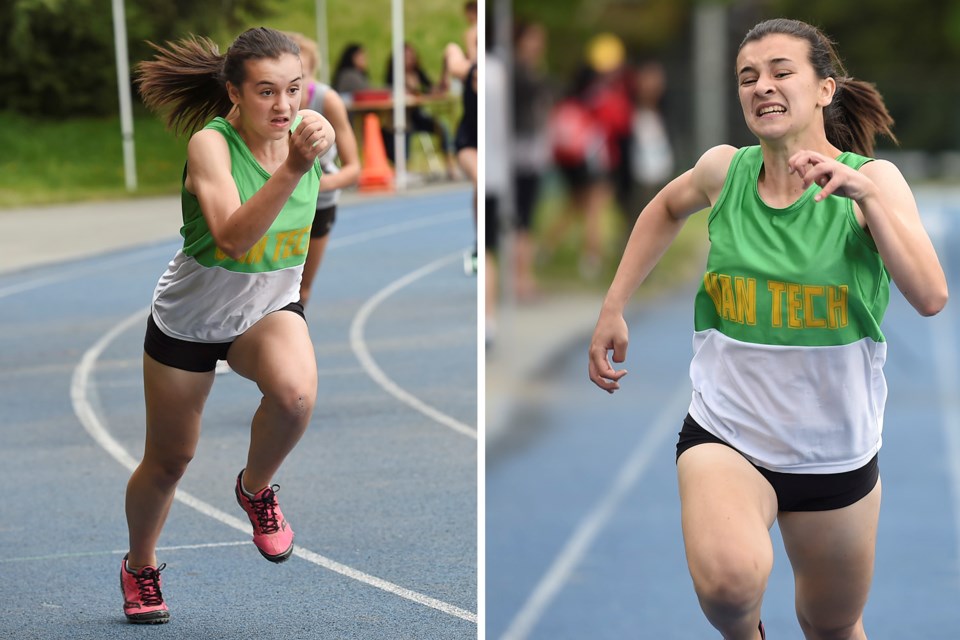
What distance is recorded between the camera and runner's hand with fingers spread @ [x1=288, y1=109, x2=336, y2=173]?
3.29 m

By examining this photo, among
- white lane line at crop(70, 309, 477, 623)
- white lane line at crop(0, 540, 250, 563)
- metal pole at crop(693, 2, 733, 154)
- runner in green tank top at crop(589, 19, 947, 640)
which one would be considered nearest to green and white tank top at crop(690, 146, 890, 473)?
runner in green tank top at crop(589, 19, 947, 640)

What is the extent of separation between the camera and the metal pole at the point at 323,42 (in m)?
5.81

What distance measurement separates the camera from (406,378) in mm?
7812

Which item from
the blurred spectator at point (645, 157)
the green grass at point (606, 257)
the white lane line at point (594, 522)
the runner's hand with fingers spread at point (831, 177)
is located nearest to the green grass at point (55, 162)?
the runner's hand with fingers spread at point (831, 177)

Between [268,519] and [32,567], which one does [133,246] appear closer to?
[32,567]

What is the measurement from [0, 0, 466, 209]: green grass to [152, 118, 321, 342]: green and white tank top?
5.84 ft

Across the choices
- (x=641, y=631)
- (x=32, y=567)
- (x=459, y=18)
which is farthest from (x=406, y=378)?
(x=641, y=631)

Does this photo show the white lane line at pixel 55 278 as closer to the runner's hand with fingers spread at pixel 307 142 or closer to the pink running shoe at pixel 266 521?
the pink running shoe at pixel 266 521

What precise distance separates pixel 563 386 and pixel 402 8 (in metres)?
10.7

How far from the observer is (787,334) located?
10.0 ft

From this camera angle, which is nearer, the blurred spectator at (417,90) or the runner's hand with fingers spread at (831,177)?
the runner's hand with fingers spread at (831,177)

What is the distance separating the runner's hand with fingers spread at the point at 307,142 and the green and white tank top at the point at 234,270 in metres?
0.25

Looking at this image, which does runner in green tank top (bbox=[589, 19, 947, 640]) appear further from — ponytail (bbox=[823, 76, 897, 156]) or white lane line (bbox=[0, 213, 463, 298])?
white lane line (bbox=[0, 213, 463, 298])

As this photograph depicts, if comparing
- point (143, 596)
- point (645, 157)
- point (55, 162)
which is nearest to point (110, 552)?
point (143, 596)
